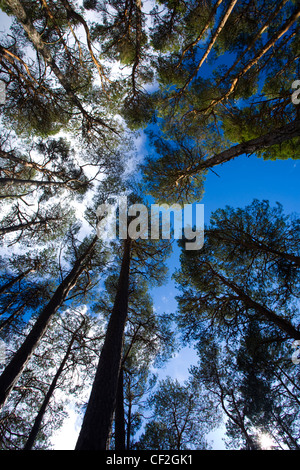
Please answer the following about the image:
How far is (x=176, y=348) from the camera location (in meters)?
7.71

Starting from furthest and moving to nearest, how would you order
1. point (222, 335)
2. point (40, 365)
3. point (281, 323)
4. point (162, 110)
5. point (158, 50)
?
point (40, 365), point (162, 110), point (222, 335), point (158, 50), point (281, 323)

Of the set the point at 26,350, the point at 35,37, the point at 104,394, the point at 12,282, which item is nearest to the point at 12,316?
the point at 12,282

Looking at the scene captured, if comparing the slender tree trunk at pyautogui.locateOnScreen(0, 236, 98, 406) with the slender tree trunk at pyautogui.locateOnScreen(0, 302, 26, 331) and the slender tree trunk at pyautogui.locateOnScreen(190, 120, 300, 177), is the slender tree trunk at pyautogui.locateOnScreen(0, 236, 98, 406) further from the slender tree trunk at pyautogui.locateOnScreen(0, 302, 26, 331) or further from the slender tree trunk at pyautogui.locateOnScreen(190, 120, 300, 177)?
the slender tree trunk at pyautogui.locateOnScreen(190, 120, 300, 177)

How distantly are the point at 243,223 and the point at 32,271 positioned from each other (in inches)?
360

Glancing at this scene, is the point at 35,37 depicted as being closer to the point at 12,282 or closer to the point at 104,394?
the point at 12,282

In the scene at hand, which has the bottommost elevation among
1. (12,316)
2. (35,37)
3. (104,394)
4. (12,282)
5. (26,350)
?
(104,394)

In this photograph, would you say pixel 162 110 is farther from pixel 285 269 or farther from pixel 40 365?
pixel 40 365

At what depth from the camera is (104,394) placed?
2773mm

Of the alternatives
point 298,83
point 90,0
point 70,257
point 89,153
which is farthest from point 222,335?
point 90,0

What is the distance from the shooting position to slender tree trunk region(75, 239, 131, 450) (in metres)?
2.29

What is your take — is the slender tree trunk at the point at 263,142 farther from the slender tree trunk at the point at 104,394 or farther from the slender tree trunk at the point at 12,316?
the slender tree trunk at the point at 12,316

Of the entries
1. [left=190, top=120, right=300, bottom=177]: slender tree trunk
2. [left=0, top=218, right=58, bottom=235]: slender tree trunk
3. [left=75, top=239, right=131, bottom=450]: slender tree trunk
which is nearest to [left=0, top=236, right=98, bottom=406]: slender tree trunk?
[left=75, top=239, right=131, bottom=450]: slender tree trunk

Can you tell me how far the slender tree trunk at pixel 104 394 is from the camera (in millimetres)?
2295

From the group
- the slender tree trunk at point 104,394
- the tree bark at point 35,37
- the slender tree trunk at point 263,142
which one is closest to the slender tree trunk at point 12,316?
the slender tree trunk at point 104,394
